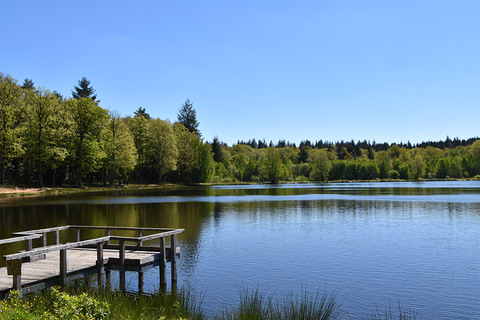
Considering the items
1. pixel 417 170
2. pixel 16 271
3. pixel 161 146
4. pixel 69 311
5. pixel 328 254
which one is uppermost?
pixel 161 146

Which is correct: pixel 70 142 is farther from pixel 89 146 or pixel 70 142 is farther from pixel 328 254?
pixel 328 254

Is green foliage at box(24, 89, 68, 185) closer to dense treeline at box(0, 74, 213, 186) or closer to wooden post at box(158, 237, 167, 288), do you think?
dense treeline at box(0, 74, 213, 186)

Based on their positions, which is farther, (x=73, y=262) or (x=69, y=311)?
(x=73, y=262)

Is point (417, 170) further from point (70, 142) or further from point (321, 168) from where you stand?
point (70, 142)

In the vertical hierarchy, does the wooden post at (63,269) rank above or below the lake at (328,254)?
above

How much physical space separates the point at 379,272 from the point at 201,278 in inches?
284

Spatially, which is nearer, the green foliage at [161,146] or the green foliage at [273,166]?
the green foliage at [161,146]

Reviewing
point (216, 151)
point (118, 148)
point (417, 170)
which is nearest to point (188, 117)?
point (216, 151)

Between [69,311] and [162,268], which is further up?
[69,311]

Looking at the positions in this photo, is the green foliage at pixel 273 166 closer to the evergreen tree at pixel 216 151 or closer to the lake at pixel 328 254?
the evergreen tree at pixel 216 151

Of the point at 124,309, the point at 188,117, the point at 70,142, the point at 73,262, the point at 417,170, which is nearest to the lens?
the point at 124,309

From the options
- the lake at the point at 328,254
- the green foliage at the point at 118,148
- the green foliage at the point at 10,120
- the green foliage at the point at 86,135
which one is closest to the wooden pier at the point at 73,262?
the lake at the point at 328,254

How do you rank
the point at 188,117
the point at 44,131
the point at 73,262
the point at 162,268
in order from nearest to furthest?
the point at 73,262, the point at 162,268, the point at 44,131, the point at 188,117

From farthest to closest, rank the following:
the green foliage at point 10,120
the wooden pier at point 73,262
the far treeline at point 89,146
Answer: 1. the far treeline at point 89,146
2. the green foliage at point 10,120
3. the wooden pier at point 73,262
